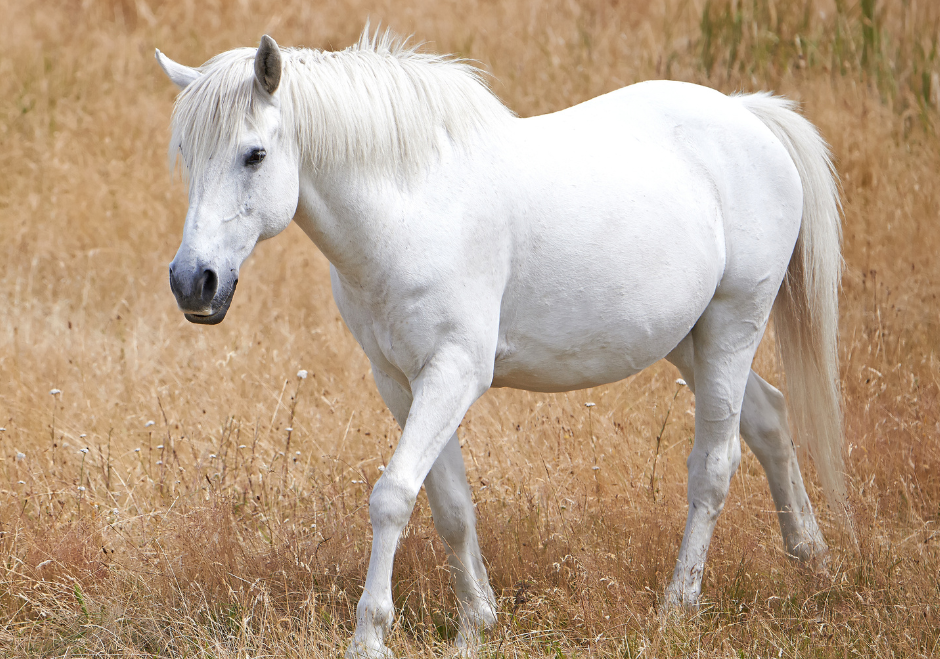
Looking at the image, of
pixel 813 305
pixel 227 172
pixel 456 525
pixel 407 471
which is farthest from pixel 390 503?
pixel 813 305

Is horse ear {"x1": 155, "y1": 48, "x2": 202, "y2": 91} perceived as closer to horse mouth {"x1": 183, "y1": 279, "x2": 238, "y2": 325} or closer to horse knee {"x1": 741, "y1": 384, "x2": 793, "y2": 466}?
horse mouth {"x1": 183, "y1": 279, "x2": 238, "y2": 325}

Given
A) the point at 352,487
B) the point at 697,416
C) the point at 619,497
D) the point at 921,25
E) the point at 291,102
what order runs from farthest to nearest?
1. the point at 921,25
2. the point at 352,487
3. the point at 619,497
4. the point at 697,416
5. the point at 291,102

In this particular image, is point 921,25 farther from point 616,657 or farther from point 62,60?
point 62,60

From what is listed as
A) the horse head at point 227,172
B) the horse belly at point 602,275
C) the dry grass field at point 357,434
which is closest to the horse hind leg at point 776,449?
the dry grass field at point 357,434

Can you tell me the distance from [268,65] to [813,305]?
94.7 inches

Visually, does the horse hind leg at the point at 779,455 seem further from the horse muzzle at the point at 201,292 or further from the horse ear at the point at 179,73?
the horse ear at the point at 179,73

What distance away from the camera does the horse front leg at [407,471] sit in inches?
103

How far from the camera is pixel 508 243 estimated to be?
2.88m

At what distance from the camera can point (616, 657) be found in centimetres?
276

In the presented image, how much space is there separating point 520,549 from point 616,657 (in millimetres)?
826

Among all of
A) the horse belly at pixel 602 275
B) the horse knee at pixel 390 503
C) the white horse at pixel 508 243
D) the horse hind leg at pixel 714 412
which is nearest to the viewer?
the white horse at pixel 508 243

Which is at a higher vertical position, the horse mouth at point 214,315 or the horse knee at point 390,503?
the horse mouth at point 214,315

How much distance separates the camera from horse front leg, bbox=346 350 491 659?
2.62 meters

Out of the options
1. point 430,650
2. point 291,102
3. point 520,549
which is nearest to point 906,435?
point 520,549
